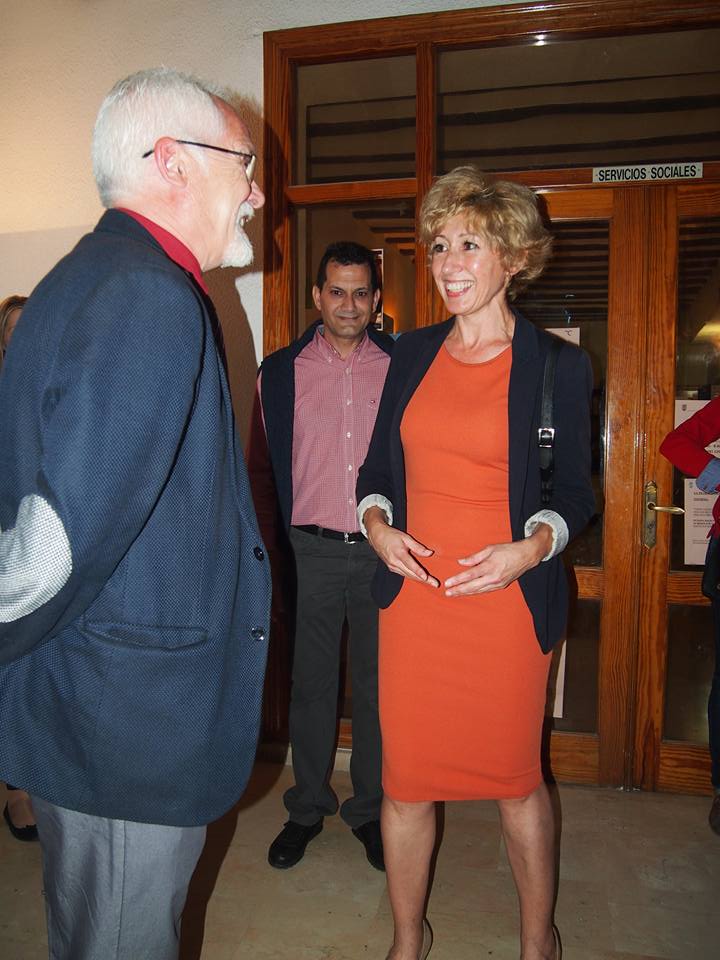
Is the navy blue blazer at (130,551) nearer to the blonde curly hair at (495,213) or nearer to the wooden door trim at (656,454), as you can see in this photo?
the blonde curly hair at (495,213)

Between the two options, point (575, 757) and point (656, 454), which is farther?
point (575, 757)

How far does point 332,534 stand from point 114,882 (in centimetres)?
151

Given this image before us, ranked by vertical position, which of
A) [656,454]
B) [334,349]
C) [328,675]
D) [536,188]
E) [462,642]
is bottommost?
[328,675]

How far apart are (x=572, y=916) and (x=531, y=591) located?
112cm

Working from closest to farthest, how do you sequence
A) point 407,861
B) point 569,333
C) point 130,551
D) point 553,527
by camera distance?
1. point 130,551
2. point 553,527
3. point 407,861
4. point 569,333

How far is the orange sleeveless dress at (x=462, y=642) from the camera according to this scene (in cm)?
165

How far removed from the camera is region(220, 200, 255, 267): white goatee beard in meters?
1.22

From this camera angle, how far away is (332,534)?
97.2 inches

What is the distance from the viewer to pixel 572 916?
6.93ft

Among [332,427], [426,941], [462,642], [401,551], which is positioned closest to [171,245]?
[401,551]

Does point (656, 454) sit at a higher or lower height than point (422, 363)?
lower

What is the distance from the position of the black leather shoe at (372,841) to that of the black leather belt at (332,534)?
0.93 metres

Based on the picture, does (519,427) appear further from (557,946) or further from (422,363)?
(557,946)

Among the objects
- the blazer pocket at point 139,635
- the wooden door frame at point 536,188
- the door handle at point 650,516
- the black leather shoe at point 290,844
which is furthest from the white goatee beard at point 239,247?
the door handle at point 650,516
